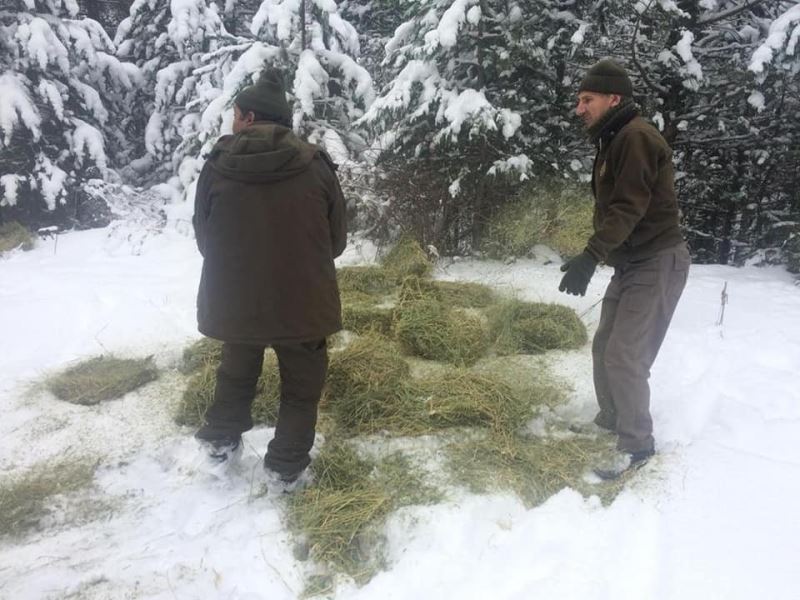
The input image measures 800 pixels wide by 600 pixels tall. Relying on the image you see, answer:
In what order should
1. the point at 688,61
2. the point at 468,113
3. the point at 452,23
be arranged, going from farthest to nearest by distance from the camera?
the point at 688,61 → the point at 468,113 → the point at 452,23

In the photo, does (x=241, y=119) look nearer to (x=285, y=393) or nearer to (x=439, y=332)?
(x=285, y=393)

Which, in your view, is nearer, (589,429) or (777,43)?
(589,429)

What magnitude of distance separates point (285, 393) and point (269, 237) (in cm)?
76

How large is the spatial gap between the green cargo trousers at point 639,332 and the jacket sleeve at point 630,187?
11.2 inches

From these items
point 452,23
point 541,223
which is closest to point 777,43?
point 541,223

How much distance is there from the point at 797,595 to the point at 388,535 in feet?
4.99

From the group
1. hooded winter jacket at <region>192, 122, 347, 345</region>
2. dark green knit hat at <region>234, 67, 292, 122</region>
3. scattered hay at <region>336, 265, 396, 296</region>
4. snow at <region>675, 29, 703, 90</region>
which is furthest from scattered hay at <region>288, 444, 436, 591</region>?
snow at <region>675, 29, 703, 90</region>

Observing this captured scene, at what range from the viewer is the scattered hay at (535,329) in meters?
4.12

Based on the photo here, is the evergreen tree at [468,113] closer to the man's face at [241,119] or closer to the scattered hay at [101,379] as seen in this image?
the scattered hay at [101,379]

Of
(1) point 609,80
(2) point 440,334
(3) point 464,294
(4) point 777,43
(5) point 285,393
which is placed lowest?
(3) point 464,294

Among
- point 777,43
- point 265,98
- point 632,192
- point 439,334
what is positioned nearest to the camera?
point 265,98

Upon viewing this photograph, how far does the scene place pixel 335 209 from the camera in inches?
97.9

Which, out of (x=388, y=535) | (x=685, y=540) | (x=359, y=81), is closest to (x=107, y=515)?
(x=388, y=535)

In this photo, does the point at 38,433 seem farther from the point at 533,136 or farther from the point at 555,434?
the point at 533,136
